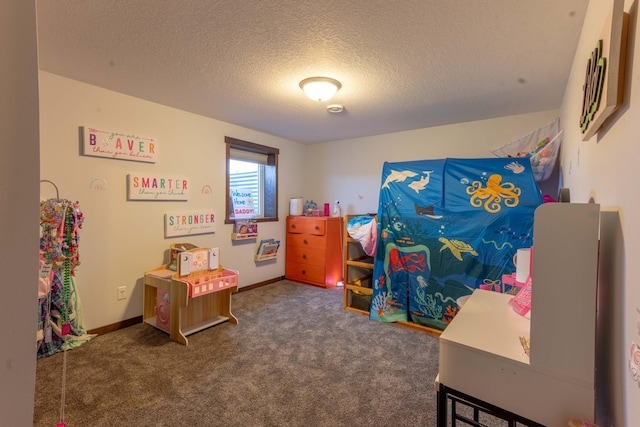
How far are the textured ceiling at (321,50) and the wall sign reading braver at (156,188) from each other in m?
0.77

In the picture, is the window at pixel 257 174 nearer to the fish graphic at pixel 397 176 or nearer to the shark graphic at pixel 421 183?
the fish graphic at pixel 397 176

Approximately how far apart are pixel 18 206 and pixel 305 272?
381cm

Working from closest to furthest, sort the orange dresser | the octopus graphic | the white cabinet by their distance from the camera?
the white cabinet → the octopus graphic → the orange dresser

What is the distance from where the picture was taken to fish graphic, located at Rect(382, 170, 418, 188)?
9.22 feet

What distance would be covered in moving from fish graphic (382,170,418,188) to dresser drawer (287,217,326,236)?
1.27m

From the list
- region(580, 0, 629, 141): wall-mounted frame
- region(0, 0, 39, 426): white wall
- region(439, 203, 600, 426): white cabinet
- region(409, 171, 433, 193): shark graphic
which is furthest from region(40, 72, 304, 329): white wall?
region(580, 0, 629, 141): wall-mounted frame

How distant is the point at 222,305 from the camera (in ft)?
9.50

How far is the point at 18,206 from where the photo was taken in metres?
0.46

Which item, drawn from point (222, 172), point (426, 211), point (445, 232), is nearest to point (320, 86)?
point (426, 211)

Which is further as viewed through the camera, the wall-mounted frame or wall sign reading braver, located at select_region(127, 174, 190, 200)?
wall sign reading braver, located at select_region(127, 174, 190, 200)

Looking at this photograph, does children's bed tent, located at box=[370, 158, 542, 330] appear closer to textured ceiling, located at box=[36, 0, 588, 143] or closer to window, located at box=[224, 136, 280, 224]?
textured ceiling, located at box=[36, 0, 588, 143]

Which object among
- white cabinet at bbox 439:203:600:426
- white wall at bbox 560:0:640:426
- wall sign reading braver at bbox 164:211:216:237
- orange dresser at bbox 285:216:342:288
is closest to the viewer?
white wall at bbox 560:0:640:426

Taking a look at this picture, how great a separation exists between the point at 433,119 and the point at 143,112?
3034 mm

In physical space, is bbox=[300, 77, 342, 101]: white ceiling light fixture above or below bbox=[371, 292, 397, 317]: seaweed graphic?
above
